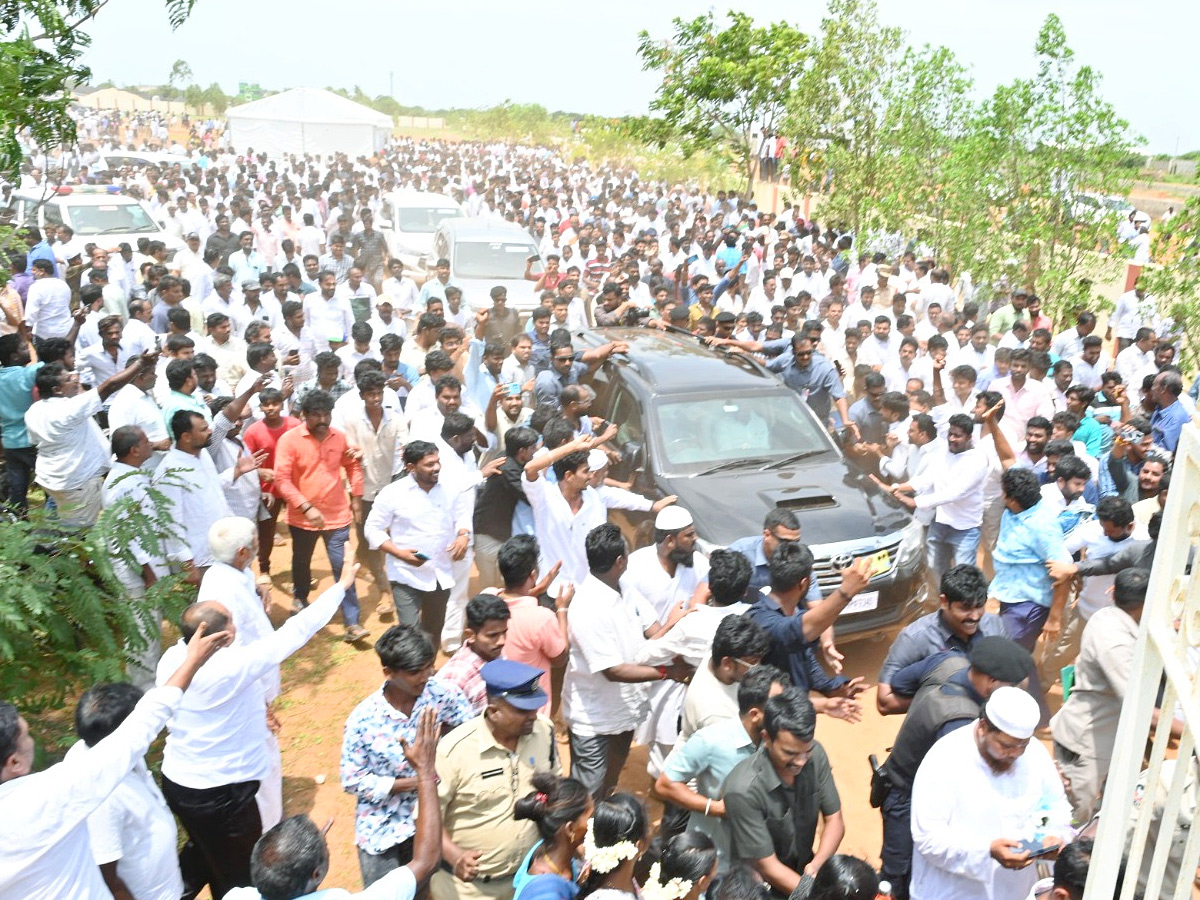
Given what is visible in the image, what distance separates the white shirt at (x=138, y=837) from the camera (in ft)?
11.9

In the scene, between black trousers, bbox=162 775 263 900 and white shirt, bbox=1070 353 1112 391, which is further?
white shirt, bbox=1070 353 1112 391

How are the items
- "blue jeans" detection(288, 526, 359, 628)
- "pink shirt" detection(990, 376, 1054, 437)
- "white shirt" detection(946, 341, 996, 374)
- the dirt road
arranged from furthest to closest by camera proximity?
"white shirt" detection(946, 341, 996, 374)
"pink shirt" detection(990, 376, 1054, 437)
"blue jeans" detection(288, 526, 359, 628)
the dirt road

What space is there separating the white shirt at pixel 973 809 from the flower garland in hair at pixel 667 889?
1.09 m

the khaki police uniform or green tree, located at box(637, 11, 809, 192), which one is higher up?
green tree, located at box(637, 11, 809, 192)

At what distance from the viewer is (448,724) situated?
4262mm

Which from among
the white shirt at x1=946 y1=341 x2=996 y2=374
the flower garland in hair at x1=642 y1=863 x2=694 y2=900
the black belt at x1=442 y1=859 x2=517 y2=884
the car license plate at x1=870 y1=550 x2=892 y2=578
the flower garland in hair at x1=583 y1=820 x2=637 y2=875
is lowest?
the black belt at x1=442 y1=859 x2=517 y2=884

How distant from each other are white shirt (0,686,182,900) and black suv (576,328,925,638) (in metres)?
4.12

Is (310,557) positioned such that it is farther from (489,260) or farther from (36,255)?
(489,260)

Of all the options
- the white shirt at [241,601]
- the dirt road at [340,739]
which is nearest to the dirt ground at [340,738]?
the dirt road at [340,739]

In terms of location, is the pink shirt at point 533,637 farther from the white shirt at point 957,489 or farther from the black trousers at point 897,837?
the white shirt at point 957,489

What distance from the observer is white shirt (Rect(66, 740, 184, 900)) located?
3.64 metres

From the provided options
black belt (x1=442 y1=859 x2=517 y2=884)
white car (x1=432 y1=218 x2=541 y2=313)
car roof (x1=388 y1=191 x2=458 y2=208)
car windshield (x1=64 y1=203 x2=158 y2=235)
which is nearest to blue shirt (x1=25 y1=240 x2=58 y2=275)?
car windshield (x1=64 y1=203 x2=158 y2=235)

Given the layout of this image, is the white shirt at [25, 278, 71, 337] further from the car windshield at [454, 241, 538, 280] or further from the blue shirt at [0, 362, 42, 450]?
the car windshield at [454, 241, 538, 280]

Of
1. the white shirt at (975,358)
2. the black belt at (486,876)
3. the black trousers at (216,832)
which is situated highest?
the white shirt at (975,358)
